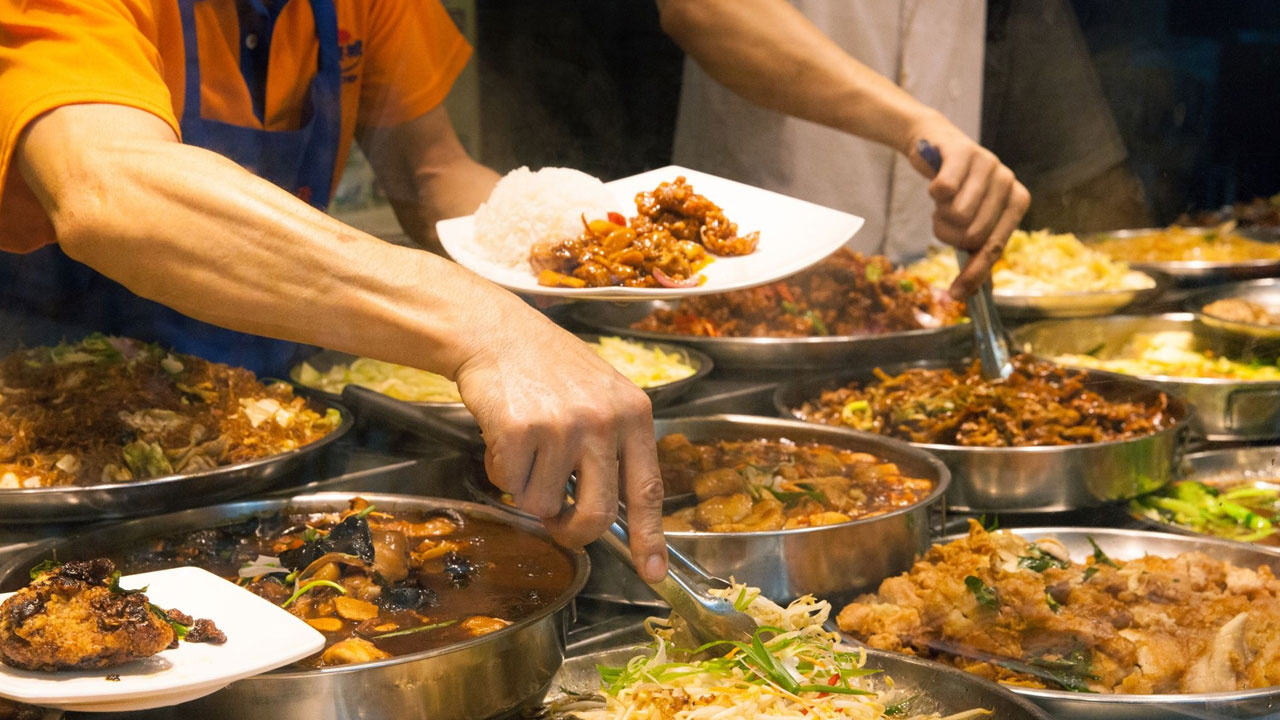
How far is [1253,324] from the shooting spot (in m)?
3.53

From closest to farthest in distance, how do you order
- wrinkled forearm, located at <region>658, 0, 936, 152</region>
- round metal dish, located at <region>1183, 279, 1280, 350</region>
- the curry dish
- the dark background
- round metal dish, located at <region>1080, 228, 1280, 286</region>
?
1. the dark background
2. wrinkled forearm, located at <region>658, 0, 936, 152</region>
3. round metal dish, located at <region>1183, 279, 1280, 350</region>
4. round metal dish, located at <region>1080, 228, 1280, 286</region>
5. the curry dish

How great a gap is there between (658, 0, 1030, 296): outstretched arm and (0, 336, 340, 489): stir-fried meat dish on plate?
162 centimetres

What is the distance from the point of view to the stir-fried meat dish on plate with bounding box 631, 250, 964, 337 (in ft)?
11.6

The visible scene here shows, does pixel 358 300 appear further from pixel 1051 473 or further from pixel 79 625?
pixel 1051 473

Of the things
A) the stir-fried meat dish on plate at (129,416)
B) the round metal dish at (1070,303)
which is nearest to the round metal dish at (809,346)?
the round metal dish at (1070,303)

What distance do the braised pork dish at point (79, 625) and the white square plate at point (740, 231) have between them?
862 millimetres

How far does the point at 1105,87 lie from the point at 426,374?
342 cm

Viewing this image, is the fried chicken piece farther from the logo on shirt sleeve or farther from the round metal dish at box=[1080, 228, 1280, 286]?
the round metal dish at box=[1080, 228, 1280, 286]

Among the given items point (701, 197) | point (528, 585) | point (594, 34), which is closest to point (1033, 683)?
point (528, 585)

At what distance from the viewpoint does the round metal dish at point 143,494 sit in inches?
82.4

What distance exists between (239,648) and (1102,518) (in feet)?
6.39

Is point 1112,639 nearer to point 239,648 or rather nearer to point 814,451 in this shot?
point 814,451

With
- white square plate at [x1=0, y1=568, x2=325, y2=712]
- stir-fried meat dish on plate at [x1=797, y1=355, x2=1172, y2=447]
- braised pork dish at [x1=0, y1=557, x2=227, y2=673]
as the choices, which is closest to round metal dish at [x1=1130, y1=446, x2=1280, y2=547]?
stir-fried meat dish on plate at [x1=797, y1=355, x2=1172, y2=447]

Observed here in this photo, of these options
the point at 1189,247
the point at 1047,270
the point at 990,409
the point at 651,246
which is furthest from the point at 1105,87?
the point at 651,246
